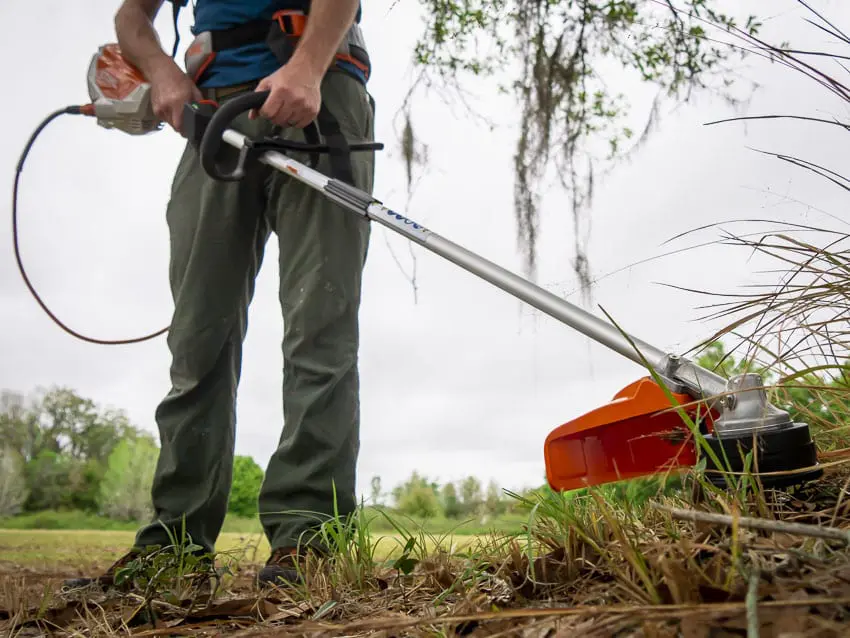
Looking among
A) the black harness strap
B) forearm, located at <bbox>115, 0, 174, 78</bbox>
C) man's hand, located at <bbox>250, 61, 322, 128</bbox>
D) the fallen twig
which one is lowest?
the fallen twig

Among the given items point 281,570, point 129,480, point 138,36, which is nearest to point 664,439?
point 281,570

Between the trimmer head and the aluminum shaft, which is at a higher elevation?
the aluminum shaft

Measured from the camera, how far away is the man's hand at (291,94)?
154cm

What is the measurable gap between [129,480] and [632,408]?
197 inches

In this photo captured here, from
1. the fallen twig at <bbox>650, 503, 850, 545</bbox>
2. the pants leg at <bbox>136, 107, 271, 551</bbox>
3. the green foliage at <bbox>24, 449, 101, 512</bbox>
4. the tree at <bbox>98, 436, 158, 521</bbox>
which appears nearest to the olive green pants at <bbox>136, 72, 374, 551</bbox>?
the pants leg at <bbox>136, 107, 271, 551</bbox>

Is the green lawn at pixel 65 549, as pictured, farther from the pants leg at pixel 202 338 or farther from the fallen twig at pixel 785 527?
the fallen twig at pixel 785 527

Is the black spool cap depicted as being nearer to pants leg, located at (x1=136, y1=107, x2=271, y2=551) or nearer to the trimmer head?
the trimmer head

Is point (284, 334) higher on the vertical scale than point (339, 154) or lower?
lower

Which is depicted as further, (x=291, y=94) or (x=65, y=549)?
(x=65, y=549)

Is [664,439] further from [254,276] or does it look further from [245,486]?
[245,486]

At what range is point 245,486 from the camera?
6.15 metres

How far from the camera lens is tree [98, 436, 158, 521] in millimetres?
5047

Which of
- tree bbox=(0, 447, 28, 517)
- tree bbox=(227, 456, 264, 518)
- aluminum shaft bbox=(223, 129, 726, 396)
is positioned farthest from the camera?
tree bbox=(227, 456, 264, 518)

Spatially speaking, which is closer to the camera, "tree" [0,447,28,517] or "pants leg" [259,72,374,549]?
"pants leg" [259,72,374,549]
